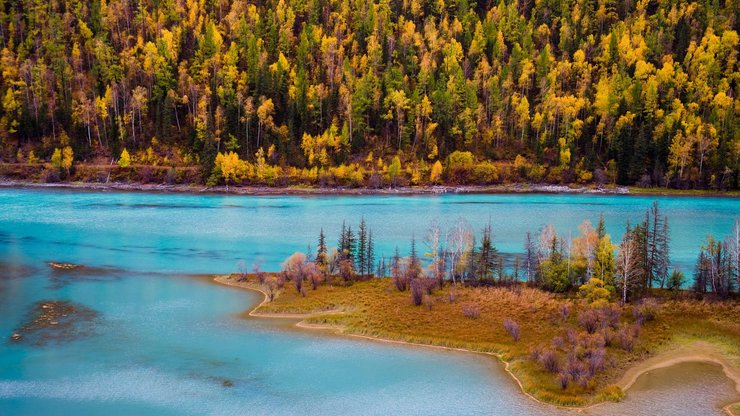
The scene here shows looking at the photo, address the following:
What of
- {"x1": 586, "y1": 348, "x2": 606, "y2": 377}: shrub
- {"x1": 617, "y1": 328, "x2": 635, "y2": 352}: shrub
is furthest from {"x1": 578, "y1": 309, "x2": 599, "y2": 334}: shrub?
{"x1": 586, "y1": 348, "x2": 606, "y2": 377}: shrub

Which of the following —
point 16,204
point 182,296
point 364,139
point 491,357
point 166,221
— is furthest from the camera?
point 364,139

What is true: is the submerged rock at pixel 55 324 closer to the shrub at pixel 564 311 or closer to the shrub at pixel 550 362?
the shrub at pixel 550 362

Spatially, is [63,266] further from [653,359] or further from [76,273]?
[653,359]

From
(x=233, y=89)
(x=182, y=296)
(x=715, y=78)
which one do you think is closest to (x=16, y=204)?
(x=233, y=89)

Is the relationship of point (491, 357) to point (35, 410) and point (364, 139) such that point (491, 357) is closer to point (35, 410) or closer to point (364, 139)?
point (35, 410)

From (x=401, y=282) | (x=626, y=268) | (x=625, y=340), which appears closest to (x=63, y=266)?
(x=401, y=282)
